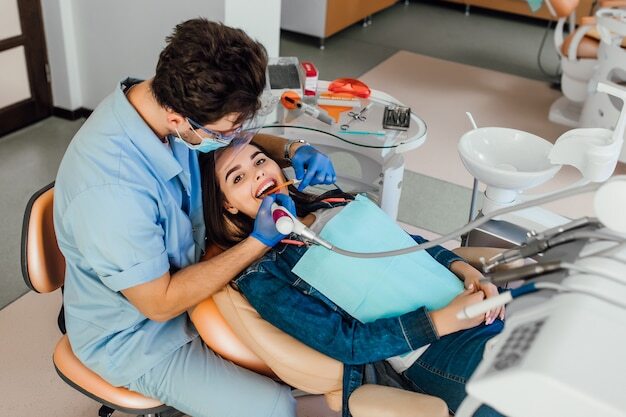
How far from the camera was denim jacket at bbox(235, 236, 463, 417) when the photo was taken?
4.11 feet

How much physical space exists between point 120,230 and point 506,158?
930 mm

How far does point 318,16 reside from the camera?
14.7ft

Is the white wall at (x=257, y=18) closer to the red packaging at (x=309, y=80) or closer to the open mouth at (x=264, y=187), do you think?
the red packaging at (x=309, y=80)

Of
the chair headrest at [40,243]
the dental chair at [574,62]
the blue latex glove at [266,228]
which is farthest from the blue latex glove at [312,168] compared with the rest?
the dental chair at [574,62]

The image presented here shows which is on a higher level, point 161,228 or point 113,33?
point 161,228

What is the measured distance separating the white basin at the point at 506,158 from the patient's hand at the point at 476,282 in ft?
0.69

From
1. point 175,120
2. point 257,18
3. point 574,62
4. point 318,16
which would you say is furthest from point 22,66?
point 574,62

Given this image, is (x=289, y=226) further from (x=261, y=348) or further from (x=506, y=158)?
(x=506, y=158)

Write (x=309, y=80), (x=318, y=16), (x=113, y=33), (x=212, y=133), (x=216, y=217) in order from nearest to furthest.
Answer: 1. (x=212, y=133)
2. (x=216, y=217)
3. (x=309, y=80)
4. (x=113, y=33)
5. (x=318, y=16)

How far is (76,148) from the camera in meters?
1.20

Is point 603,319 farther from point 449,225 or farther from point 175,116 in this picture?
point 449,225

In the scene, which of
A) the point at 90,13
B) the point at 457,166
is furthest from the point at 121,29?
the point at 457,166

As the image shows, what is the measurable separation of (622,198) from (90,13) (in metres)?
2.84

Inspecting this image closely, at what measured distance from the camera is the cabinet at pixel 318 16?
4.48 m
